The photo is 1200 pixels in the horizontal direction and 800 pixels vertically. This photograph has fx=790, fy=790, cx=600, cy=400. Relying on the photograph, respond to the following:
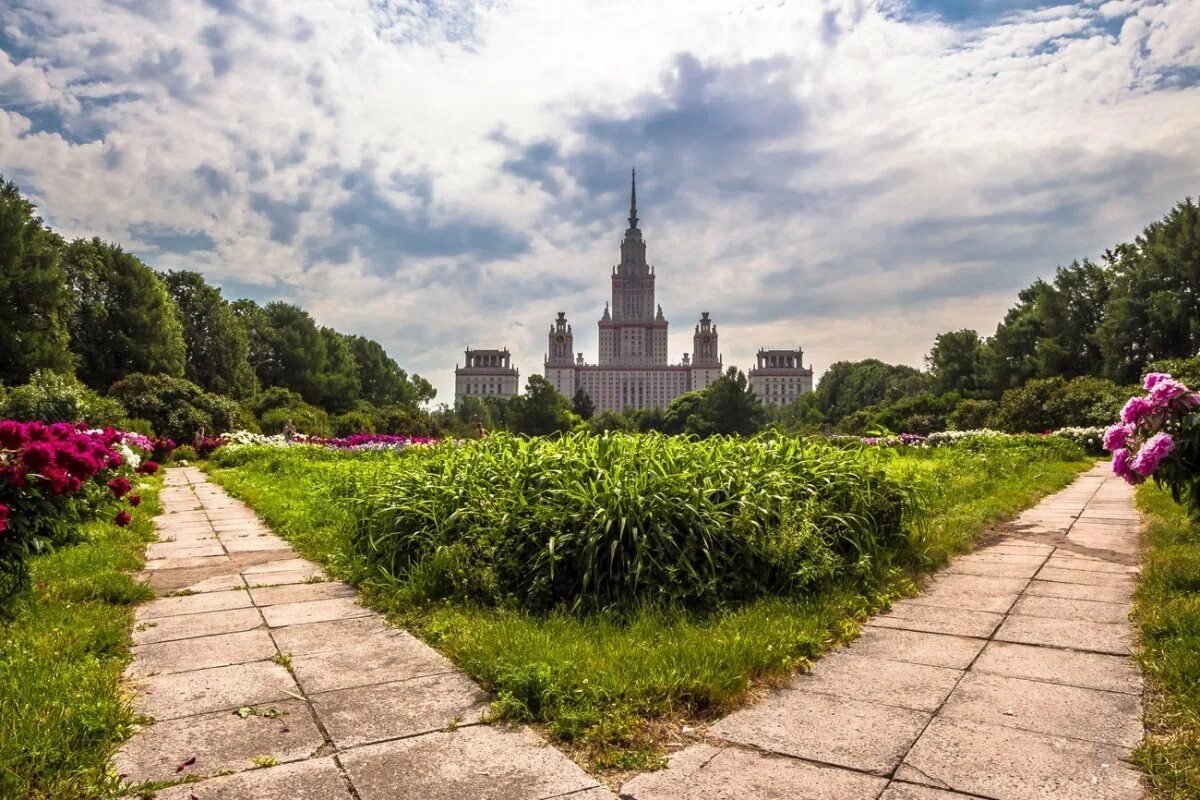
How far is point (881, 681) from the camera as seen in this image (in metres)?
2.92

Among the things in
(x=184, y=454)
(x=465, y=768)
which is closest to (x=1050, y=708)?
(x=465, y=768)

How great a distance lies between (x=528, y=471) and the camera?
493 cm

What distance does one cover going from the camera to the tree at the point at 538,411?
62.6m

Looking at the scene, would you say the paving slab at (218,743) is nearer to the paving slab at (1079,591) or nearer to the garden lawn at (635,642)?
the garden lawn at (635,642)

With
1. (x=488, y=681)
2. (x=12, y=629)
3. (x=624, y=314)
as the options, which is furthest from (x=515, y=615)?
(x=624, y=314)

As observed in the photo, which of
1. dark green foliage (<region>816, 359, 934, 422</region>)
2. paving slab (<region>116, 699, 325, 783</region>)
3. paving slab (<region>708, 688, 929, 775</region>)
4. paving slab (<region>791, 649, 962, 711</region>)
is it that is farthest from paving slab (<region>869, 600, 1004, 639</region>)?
dark green foliage (<region>816, 359, 934, 422</region>)

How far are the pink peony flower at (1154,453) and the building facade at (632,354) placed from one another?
438 feet

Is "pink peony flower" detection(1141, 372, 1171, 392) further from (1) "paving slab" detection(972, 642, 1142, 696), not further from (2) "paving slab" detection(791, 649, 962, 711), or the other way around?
(2) "paving slab" detection(791, 649, 962, 711)

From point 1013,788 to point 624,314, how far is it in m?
152

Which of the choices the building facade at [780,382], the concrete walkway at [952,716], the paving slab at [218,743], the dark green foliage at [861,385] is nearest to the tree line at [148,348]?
the paving slab at [218,743]

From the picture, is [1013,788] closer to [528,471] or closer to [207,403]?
[528,471]

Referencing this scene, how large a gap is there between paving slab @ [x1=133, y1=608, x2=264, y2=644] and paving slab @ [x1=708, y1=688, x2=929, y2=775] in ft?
8.04

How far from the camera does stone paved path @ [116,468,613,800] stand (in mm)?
2111

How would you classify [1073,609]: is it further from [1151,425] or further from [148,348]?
[148,348]
